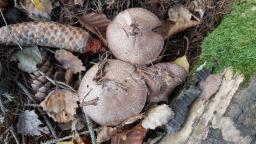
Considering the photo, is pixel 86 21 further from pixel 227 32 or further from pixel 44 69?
pixel 227 32

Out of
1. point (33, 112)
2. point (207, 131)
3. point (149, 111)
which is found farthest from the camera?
point (33, 112)

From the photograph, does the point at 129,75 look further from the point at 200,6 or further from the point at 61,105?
the point at 200,6

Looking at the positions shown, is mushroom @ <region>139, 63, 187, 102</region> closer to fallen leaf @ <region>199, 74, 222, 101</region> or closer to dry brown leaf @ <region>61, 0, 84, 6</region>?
fallen leaf @ <region>199, 74, 222, 101</region>

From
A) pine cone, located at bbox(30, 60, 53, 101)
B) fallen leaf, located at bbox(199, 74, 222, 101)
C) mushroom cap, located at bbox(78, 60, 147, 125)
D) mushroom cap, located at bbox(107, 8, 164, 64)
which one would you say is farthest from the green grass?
pine cone, located at bbox(30, 60, 53, 101)

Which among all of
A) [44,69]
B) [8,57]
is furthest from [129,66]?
[8,57]

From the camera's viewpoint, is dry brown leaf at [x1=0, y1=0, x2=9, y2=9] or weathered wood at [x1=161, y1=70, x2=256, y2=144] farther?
dry brown leaf at [x1=0, y1=0, x2=9, y2=9]

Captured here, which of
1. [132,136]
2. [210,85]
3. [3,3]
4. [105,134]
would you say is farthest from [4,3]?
[210,85]
